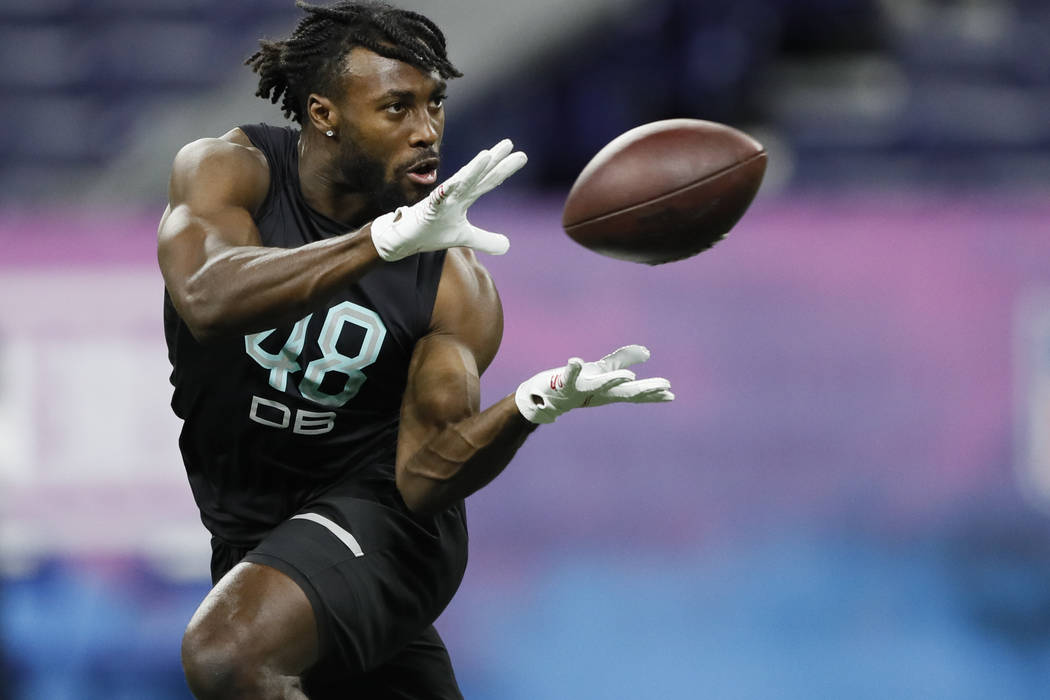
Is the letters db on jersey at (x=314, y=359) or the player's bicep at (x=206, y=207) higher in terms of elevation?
the player's bicep at (x=206, y=207)

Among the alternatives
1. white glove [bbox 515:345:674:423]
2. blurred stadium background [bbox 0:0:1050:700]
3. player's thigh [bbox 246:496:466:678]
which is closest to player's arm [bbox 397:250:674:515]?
white glove [bbox 515:345:674:423]

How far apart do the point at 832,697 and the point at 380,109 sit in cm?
328

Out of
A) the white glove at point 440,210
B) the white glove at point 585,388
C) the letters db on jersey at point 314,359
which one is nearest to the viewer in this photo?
the white glove at point 440,210

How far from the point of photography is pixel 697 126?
3.62 metres

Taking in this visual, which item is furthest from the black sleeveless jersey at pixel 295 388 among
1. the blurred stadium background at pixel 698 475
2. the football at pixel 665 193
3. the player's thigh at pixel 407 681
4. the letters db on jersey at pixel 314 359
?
the blurred stadium background at pixel 698 475

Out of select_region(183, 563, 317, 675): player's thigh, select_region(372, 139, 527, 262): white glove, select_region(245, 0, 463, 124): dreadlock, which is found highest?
select_region(245, 0, 463, 124): dreadlock

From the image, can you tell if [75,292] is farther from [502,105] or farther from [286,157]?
[502,105]

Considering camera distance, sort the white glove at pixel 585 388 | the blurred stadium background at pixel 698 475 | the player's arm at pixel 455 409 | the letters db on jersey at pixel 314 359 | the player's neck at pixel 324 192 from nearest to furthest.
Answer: the white glove at pixel 585 388, the player's arm at pixel 455 409, the letters db on jersey at pixel 314 359, the player's neck at pixel 324 192, the blurred stadium background at pixel 698 475

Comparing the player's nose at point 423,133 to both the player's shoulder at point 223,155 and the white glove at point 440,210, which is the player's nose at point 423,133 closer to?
the player's shoulder at point 223,155

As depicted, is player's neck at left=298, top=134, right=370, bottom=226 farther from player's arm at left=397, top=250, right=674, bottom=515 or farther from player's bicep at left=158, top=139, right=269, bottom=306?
player's arm at left=397, top=250, right=674, bottom=515

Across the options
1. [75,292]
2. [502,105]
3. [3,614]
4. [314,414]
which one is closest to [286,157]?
[314,414]

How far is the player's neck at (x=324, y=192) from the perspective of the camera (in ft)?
12.5

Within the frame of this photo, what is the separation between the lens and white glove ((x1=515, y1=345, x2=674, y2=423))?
3.32m

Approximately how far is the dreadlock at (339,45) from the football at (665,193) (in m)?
0.54
